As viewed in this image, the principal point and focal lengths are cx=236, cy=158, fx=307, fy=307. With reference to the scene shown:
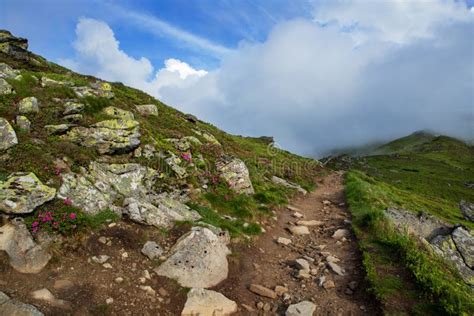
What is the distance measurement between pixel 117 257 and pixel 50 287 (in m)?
2.35

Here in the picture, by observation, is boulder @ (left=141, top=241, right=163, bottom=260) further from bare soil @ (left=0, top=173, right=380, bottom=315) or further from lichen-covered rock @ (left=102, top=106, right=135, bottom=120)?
lichen-covered rock @ (left=102, top=106, right=135, bottom=120)

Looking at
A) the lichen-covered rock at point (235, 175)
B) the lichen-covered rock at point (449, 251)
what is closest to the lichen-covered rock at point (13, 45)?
the lichen-covered rock at point (235, 175)

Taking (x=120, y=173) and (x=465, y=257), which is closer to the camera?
(x=120, y=173)

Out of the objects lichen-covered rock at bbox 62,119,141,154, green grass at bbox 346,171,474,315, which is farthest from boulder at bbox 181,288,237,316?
lichen-covered rock at bbox 62,119,141,154

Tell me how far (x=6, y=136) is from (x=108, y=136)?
469 centimetres

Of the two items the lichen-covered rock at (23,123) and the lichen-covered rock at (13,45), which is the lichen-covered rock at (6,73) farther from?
the lichen-covered rock at (13,45)

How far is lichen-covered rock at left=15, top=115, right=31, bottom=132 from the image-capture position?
14863mm

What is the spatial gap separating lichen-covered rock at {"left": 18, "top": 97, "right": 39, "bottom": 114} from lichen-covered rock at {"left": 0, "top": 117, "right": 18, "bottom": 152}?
2.56 meters

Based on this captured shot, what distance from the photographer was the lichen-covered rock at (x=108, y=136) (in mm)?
16438

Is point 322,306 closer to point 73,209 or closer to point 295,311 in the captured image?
point 295,311

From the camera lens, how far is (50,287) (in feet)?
30.4

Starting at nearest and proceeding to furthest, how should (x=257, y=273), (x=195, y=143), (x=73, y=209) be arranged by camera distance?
(x=73, y=209) < (x=257, y=273) < (x=195, y=143)

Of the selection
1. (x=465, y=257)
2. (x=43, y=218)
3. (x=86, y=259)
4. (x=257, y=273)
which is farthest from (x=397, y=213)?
(x=43, y=218)

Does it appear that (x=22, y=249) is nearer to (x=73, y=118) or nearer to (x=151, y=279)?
(x=151, y=279)
